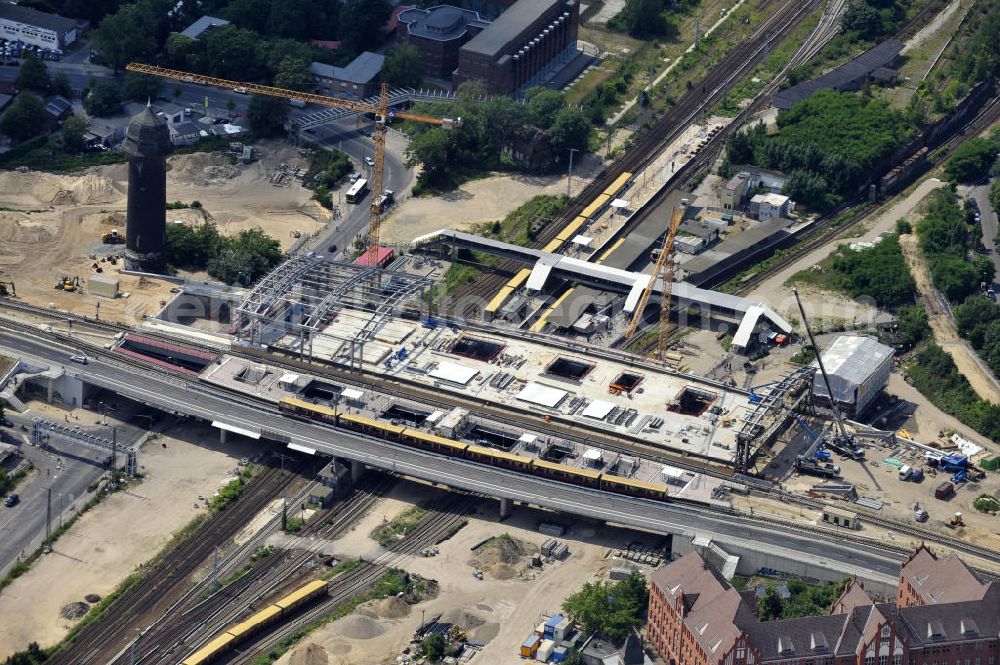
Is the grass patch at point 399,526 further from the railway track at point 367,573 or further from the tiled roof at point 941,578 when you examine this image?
the tiled roof at point 941,578

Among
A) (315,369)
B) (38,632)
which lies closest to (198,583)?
(38,632)

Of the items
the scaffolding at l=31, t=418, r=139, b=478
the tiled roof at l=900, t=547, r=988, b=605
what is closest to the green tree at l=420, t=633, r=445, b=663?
the tiled roof at l=900, t=547, r=988, b=605

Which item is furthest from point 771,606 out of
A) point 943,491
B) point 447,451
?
point 447,451

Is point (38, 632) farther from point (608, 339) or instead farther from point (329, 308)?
point (608, 339)

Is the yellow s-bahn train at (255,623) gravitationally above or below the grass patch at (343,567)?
above

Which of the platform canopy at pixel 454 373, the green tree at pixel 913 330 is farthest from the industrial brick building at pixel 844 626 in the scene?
the green tree at pixel 913 330

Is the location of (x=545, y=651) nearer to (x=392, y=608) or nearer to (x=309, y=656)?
(x=392, y=608)
